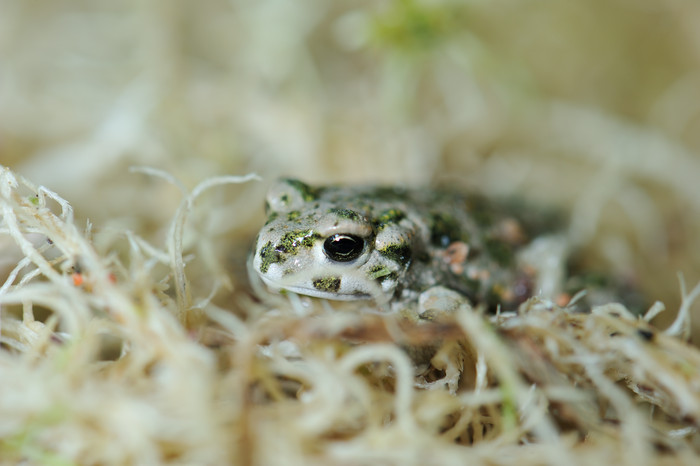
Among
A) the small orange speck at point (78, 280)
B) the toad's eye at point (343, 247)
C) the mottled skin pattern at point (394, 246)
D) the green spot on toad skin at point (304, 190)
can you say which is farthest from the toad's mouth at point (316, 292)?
the small orange speck at point (78, 280)

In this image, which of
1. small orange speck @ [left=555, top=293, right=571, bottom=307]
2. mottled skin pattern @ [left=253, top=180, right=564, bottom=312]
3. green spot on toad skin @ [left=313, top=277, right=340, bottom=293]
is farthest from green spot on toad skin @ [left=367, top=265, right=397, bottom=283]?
small orange speck @ [left=555, top=293, right=571, bottom=307]

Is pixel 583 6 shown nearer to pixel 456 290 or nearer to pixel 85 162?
pixel 456 290

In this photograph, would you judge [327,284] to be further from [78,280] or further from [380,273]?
[78,280]

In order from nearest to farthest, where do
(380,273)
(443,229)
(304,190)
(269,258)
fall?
(269,258), (380,273), (304,190), (443,229)

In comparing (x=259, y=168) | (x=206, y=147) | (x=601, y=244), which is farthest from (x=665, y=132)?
(x=206, y=147)

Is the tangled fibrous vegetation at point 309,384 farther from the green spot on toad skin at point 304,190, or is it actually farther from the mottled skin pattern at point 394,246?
the green spot on toad skin at point 304,190

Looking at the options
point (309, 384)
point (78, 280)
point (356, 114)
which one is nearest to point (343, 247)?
point (309, 384)

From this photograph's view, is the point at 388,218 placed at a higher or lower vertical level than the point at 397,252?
higher

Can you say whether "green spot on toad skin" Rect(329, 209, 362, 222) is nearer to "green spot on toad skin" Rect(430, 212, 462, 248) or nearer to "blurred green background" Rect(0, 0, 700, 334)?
"green spot on toad skin" Rect(430, 212, 462, 248)
